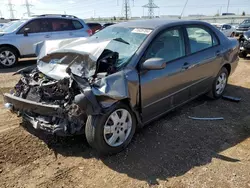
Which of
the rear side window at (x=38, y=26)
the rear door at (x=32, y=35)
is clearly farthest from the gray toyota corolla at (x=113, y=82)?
the rear side window at (x=38, y=26)

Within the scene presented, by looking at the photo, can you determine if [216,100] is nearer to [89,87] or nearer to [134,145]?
[134,145]

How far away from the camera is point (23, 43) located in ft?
28.9

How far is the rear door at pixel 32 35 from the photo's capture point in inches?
347

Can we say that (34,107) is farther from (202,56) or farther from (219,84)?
(219,84)

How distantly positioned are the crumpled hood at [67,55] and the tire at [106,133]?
1.84 ft

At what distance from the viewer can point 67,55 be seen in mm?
3551

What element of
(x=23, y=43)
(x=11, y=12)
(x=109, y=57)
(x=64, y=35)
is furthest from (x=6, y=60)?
(x=11, y=12)

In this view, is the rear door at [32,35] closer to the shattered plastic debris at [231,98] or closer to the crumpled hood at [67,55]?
the crumpled hood at [67,55]

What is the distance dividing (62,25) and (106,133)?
25.5 ft

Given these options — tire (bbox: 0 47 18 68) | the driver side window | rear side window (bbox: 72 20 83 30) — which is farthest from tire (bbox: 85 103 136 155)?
rear side window (bbox: 72 20 83 30)

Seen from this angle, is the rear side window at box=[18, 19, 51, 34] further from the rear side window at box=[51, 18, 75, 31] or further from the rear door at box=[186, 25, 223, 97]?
the rear door at box=[186, 25, 223, 97]

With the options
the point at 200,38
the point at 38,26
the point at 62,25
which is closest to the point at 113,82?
the point at 200,38

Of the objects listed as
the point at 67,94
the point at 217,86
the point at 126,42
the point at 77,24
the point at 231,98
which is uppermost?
the point at 126,42

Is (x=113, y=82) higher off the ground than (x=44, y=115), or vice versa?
(x=113, y=82)
